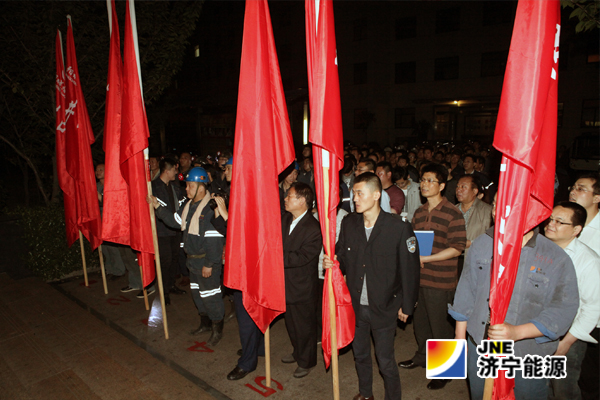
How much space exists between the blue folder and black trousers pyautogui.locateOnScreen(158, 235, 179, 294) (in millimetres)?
4184

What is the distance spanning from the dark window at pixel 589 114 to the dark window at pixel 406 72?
1109cm

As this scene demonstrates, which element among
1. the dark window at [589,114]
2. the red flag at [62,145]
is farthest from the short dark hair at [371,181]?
the dark window at [589,114]

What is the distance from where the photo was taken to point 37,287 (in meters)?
6.94

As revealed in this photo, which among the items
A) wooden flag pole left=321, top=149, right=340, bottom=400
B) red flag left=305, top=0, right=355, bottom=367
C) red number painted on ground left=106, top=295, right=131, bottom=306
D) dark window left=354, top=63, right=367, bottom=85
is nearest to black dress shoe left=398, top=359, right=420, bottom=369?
wooden flag pole left=321, top=149, right=340, bottom=400

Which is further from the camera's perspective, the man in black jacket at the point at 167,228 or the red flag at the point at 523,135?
the man in black jacket at the point at 167,228

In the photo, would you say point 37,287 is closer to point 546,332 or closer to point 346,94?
point 546,332

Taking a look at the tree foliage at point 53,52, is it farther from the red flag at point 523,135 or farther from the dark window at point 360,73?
the dark window at point 360,73

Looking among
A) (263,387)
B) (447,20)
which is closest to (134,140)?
(263,387)

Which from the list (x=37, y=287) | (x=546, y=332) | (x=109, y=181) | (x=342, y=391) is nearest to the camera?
(x=546, y=332)

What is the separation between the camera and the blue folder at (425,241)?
409cm

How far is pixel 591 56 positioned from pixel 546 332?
2732 centimetres

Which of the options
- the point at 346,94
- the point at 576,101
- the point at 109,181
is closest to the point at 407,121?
the point at 346,94

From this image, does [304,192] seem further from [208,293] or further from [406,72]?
[406,72]

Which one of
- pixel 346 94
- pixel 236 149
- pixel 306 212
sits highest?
pixel 346 94
